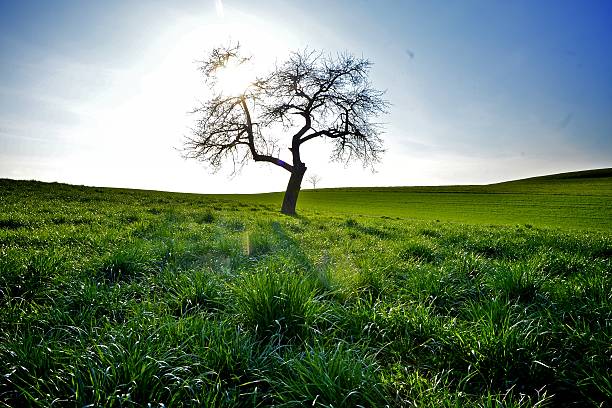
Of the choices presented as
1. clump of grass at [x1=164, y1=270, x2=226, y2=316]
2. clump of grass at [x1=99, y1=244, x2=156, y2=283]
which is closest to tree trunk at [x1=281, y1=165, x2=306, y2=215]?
clump of grass at [x1=99, y1=244, x2=156, y2=283]

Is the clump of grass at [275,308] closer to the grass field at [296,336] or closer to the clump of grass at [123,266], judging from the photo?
the grass field at [296,336]

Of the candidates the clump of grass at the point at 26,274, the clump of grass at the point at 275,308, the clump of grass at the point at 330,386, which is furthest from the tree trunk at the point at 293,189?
the clump of grass at the point at 330,386

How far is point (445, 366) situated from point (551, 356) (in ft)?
2.89

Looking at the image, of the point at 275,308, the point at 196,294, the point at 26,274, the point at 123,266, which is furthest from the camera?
the point at 123,266

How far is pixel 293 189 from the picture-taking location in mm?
24062

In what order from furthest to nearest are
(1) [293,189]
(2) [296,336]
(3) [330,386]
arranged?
(1) [293,189] < (2) [296,336] < (3) [330,386]

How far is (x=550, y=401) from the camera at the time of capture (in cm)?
241

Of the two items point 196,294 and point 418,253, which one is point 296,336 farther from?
point 418,253

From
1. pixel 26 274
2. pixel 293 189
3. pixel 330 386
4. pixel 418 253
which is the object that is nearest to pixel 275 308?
pixel 330 386

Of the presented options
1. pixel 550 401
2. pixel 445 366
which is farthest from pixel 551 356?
pixel 445 366

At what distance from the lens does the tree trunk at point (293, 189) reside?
23806mm

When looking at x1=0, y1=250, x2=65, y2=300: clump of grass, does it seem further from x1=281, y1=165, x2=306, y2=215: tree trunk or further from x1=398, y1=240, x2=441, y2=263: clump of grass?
x1=281, y1=165, x2=306, y2=215: tree trunk

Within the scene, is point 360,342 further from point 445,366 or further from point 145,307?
point 145,307

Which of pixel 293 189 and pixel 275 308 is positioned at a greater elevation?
pixel 293 189
